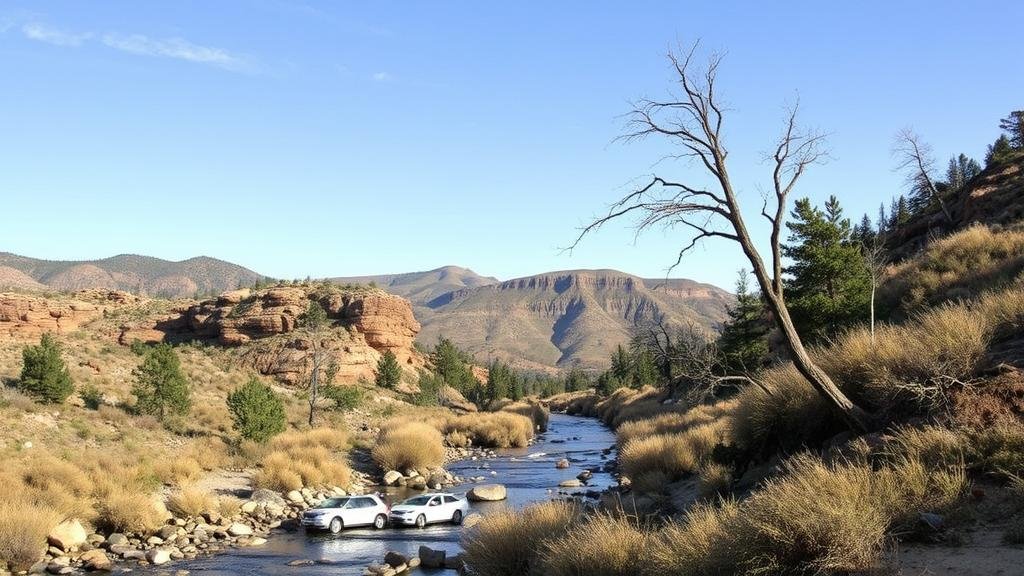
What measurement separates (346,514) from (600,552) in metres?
15.8

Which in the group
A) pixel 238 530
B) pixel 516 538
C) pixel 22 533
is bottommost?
pixel 238 530

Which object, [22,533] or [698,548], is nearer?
[698,548]

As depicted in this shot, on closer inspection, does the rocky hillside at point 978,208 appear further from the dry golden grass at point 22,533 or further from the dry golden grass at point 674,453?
the dry golden grass at point 22,533

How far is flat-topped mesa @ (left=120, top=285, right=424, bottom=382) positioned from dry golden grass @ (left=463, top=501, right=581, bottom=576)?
5605 cm

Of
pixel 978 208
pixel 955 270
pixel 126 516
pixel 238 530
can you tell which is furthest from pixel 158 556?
pixel 978 208

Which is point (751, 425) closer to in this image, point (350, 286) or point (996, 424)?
point (996, 424)

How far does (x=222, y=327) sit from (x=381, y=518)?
58.2m

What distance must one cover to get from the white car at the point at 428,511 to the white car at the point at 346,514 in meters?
0.56

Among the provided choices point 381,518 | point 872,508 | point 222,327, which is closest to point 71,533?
point 381,518

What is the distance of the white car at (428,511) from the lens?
80.8ft

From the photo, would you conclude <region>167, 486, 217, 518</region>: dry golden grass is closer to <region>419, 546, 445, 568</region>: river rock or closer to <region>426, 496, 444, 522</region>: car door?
<region>426, 496, 444, 522</region>: car door

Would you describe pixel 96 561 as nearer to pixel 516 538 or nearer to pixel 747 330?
pixel 516 538

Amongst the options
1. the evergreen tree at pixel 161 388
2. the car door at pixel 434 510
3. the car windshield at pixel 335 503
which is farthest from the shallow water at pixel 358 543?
the evergreen tree at pixel 161 388

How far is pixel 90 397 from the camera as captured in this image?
37.9 m
